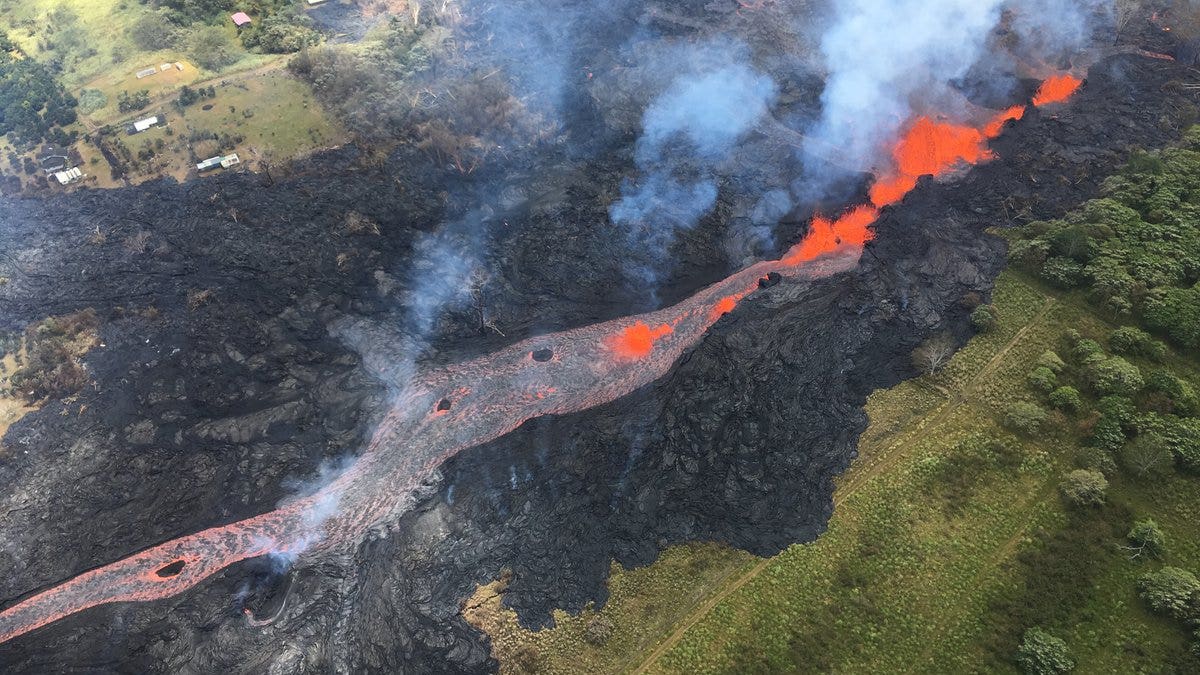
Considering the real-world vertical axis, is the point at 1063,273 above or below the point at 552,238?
above

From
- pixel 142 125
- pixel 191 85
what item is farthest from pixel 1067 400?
pixel 191 85

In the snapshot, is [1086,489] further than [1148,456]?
No

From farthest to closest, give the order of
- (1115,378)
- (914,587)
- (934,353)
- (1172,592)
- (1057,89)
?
(1057,89)
(934,353)
(1115,378)
(914,587)
(1172,592)

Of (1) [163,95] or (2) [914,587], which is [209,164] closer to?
(1) [163,95]

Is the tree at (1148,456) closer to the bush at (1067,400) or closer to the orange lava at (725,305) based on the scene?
the bush at (1067,400)

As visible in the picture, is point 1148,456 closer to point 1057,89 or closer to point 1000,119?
point 1000,119

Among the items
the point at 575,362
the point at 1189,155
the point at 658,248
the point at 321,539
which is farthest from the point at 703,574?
the point at 1189,155

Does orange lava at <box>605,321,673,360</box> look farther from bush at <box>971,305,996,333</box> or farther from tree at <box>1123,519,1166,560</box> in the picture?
tree at <box>1123,519,1166,560</box>

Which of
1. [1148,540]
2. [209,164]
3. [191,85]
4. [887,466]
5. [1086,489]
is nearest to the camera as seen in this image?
[1148,540]

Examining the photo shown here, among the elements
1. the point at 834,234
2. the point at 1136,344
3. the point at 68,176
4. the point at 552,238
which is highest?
the point at 1136,344
